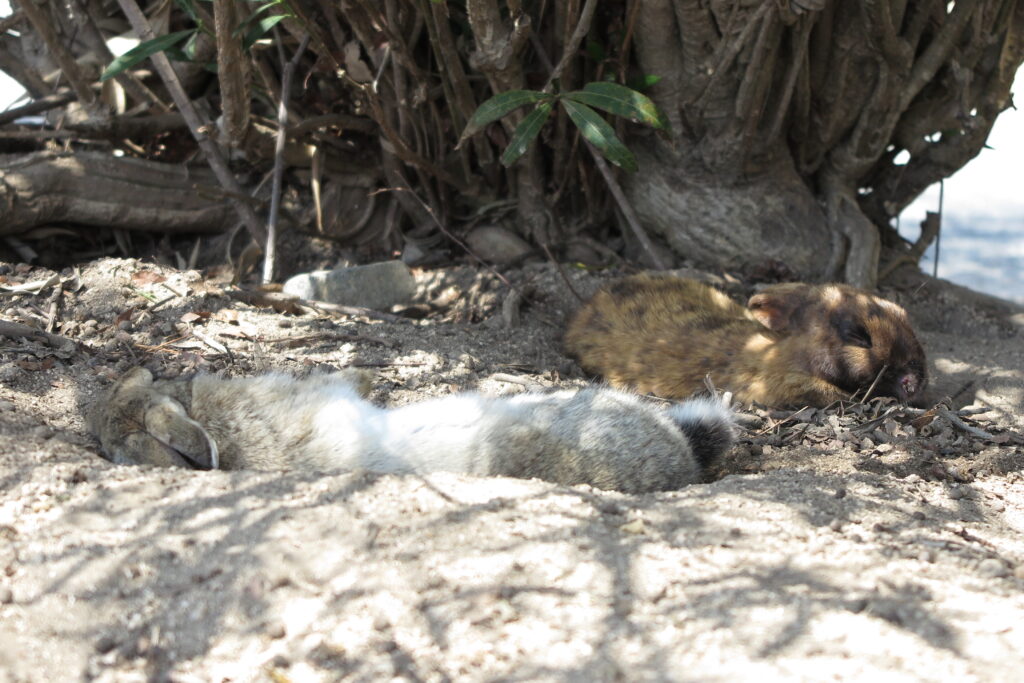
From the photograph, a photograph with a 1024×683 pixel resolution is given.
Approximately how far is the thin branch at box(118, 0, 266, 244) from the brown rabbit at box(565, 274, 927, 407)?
2.30m

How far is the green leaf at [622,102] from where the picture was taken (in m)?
5.12

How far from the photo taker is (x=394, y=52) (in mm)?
5930

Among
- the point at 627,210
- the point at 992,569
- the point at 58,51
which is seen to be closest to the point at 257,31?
→ the point at 58,51

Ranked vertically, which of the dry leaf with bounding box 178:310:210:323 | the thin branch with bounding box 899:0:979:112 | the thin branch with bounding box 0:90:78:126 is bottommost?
the dry leaf with bounding box 178:310:210:323

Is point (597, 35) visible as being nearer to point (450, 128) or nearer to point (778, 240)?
point (450, 128)

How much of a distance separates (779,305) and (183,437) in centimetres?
334

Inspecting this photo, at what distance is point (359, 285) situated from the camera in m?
6.06

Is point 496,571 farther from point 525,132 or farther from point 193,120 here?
point 193,120

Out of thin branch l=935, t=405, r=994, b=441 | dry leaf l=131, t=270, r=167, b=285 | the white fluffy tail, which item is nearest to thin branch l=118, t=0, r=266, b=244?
dry leaf l=131, t=270, r=167, b=285

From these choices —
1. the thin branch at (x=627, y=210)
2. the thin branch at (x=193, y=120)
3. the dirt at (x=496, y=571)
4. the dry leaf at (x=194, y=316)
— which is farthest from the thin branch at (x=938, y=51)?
the dry leaf at (x=194, y=316)

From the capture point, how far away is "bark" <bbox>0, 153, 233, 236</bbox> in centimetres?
605

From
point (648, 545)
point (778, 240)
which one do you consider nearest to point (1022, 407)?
point (778, 240)

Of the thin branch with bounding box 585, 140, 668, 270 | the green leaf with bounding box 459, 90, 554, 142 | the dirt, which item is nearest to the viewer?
the dirt

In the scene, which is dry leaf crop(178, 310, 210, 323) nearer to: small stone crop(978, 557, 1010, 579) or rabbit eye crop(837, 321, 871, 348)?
rabbit eye crop(837, 321, 871, 348)
